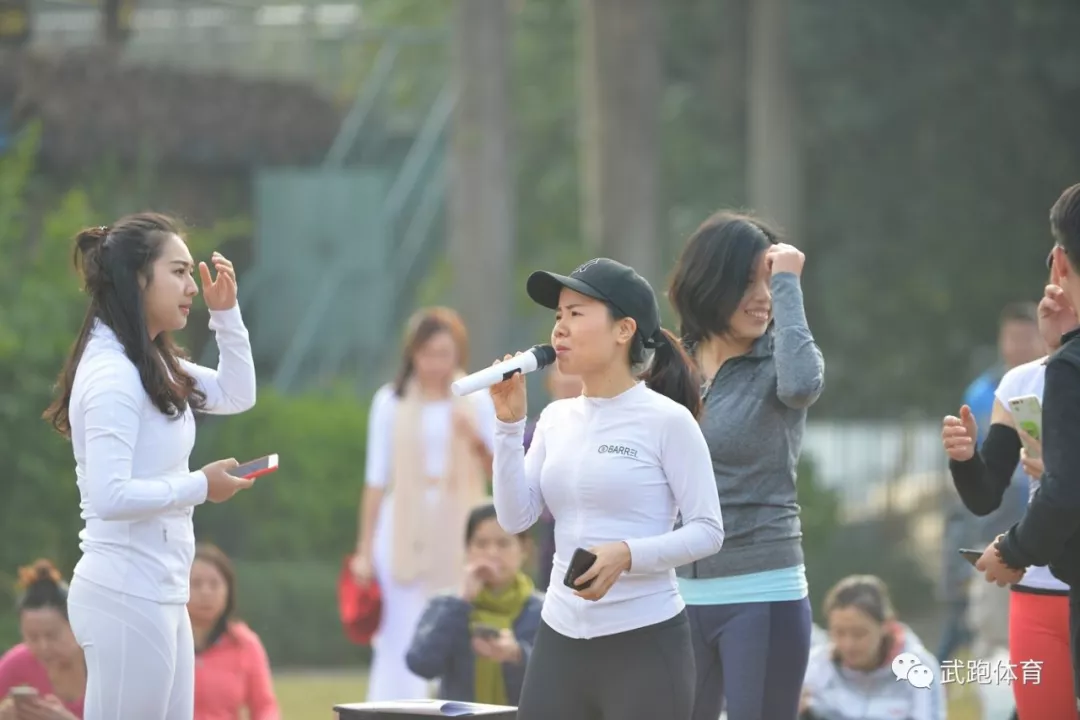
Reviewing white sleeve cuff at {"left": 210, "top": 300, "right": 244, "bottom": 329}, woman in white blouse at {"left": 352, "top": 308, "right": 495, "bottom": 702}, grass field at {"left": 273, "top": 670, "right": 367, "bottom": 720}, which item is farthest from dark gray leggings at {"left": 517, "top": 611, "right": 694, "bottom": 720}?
grass field at {"left": 273, "top": 670, "right": 367, "bottom": 720}

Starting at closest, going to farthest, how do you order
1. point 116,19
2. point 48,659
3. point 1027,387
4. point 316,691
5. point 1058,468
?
point 1058,468, point 1027,387, point 48,659, point 316,691, point 116,19

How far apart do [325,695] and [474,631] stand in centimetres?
502

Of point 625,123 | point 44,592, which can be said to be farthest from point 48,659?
point 625,123

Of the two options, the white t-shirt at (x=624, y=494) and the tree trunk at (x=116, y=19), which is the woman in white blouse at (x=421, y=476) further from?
the tree trunk at (x=116, y=19)

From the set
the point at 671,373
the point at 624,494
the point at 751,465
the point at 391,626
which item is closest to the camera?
the point at 624,494

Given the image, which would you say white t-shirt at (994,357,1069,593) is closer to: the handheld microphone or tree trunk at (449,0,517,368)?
the handheld microphone

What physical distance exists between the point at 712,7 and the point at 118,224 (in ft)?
56.9

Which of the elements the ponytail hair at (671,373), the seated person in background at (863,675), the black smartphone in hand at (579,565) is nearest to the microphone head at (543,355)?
the ponytail hair at (671,373)

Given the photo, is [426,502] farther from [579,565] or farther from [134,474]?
[579,565]

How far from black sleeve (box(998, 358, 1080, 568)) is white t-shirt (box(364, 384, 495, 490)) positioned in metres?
4.46

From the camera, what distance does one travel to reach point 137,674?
5480mm

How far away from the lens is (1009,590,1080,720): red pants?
5793 millimetres

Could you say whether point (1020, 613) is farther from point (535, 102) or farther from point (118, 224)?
point (535, 102)

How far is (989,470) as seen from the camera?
20.0 ft
